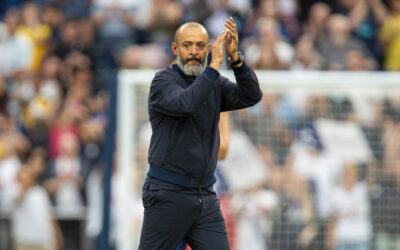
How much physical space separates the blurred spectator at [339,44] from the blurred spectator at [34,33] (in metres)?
4.52

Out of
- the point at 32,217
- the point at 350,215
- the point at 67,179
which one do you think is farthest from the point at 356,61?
the point at 32,217

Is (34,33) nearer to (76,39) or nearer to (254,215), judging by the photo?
(76,39)

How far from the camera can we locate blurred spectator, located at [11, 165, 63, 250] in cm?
1146

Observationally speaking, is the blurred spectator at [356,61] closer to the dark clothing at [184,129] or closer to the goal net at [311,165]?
the goal net at [311,165]

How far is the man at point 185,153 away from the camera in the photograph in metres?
5.31

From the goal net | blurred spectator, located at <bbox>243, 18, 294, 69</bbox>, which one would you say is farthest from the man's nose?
blurred spectator, located at <bbox>243, 18, 294, 69</bbox>

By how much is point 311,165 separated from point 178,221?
343 cm

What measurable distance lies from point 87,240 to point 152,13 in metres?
3.87

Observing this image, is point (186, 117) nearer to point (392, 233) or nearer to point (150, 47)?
point (392, 233)

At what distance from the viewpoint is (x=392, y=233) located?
8.60m

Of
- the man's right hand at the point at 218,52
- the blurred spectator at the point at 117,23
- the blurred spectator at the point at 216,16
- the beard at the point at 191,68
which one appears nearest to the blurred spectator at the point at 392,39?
the blurred spectator at the point at 216,16

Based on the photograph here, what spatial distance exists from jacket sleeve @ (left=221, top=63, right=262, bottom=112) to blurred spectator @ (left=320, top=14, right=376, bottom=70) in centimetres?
645

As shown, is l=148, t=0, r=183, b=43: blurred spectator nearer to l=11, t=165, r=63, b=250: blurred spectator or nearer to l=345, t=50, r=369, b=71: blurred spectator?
l=345, t=50, r=369, b=71: blurred spectator

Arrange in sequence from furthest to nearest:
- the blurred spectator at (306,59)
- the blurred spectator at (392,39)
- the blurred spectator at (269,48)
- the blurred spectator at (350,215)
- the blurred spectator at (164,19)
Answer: the blurred spectator at (164,19) < the blurred spectator at (392,39) < the blurred spectator at (306,59) < the blurred spectator at (269,48) < the blurred spectator at (350,215)
